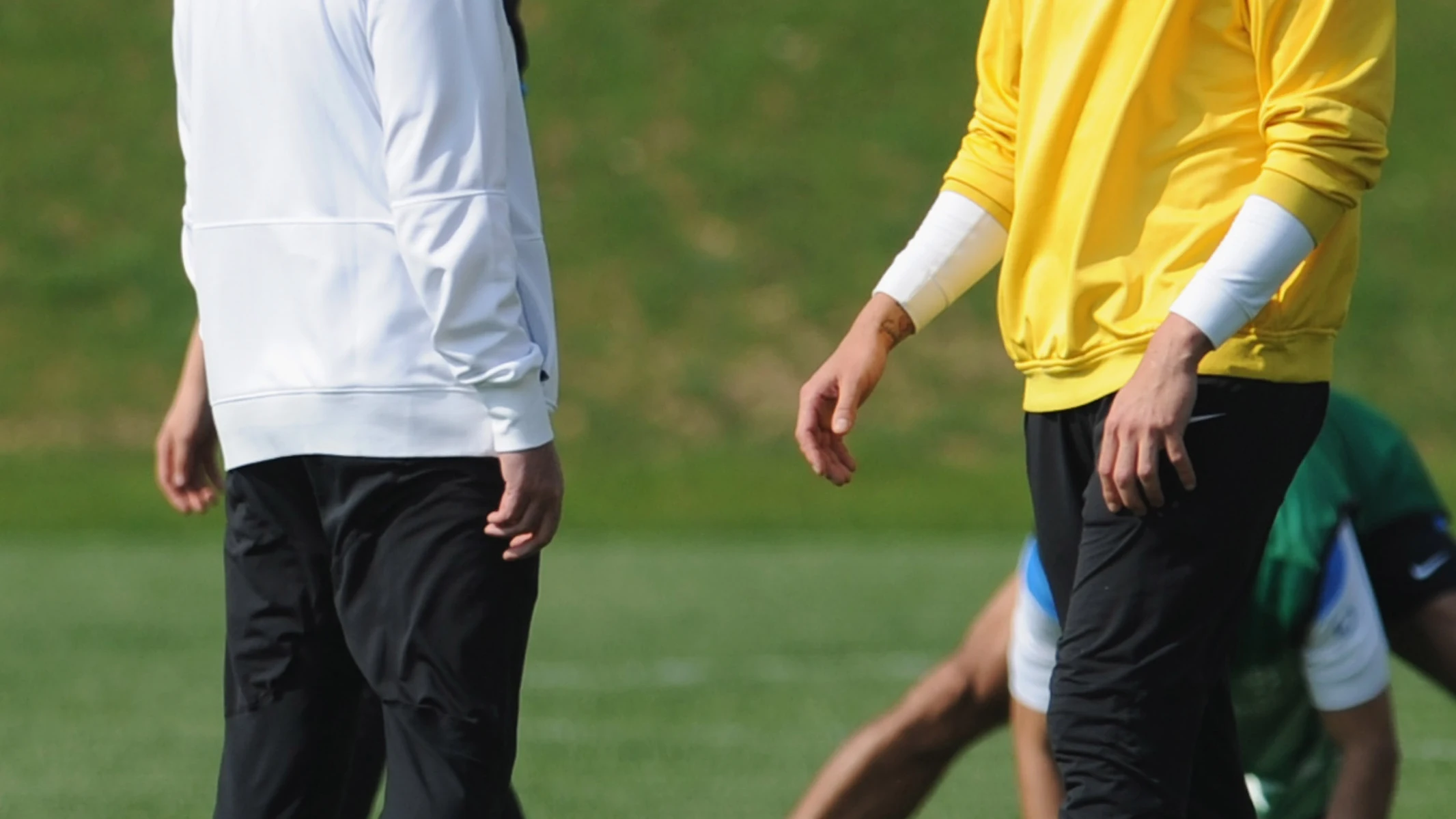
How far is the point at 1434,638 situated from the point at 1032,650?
0.97m

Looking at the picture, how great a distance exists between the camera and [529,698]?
732 centimetres

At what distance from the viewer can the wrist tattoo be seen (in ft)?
10.6

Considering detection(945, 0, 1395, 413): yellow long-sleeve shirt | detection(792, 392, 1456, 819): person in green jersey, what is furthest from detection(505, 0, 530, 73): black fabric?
detection(792, 392, 1456, 819): person in green jersey

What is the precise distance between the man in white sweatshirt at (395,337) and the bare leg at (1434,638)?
2165 mm

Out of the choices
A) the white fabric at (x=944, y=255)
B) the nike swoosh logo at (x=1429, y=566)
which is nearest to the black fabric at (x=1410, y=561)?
the nike swoosh logo at (x=1429, y=566)

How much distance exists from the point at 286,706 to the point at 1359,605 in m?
1.90

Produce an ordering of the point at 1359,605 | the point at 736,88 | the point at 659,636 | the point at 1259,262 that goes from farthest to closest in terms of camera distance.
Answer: the point at 736,88 → the point at 659,636 → the point at 1359,605 → the point at 1259,262

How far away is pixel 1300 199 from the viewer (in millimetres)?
2693

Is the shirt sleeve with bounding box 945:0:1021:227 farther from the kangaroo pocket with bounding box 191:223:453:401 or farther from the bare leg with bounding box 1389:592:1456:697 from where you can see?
the bare leg with bounding box 1389:592:1456:697

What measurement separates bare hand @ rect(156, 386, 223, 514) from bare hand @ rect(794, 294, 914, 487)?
103cm

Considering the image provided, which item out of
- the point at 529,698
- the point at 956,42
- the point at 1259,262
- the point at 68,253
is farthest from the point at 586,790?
the point at 956,42

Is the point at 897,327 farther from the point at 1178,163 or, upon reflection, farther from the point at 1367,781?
the point at 1367,781

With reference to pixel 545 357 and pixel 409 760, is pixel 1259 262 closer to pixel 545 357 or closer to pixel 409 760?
pixel 545 357

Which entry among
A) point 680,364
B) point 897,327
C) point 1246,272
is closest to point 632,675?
point 897,327
